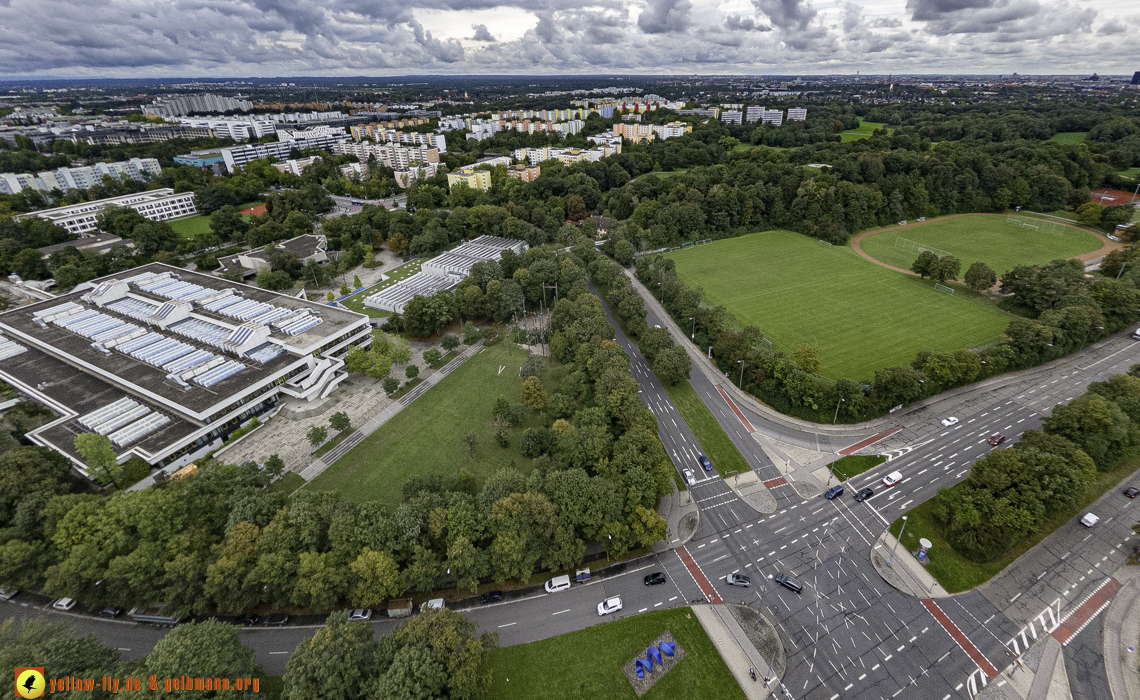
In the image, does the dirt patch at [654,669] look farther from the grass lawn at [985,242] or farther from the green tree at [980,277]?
the grass lawn at [985,242]

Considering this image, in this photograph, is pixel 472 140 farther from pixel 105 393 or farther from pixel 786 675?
pixel 786 675

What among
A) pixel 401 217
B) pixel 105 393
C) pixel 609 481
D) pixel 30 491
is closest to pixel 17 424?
pixel 105 393

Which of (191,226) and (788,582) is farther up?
(191,226)

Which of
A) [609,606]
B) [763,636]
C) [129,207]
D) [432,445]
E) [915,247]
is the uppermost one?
[129,207]

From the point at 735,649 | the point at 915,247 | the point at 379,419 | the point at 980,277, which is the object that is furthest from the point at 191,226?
the point at 915,247

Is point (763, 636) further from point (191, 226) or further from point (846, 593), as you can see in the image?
point (191, 226)

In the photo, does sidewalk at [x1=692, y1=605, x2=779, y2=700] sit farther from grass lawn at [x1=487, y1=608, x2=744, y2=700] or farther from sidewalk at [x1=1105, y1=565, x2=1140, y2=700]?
sidewalk at [x1=1105, y1=565, x2=1140, y2=700]

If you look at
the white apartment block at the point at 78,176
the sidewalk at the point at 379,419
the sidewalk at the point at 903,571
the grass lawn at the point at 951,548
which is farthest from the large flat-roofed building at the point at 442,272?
the white apartment block at the point at 78,176

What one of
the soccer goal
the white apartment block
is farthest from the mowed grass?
the white apartment block
